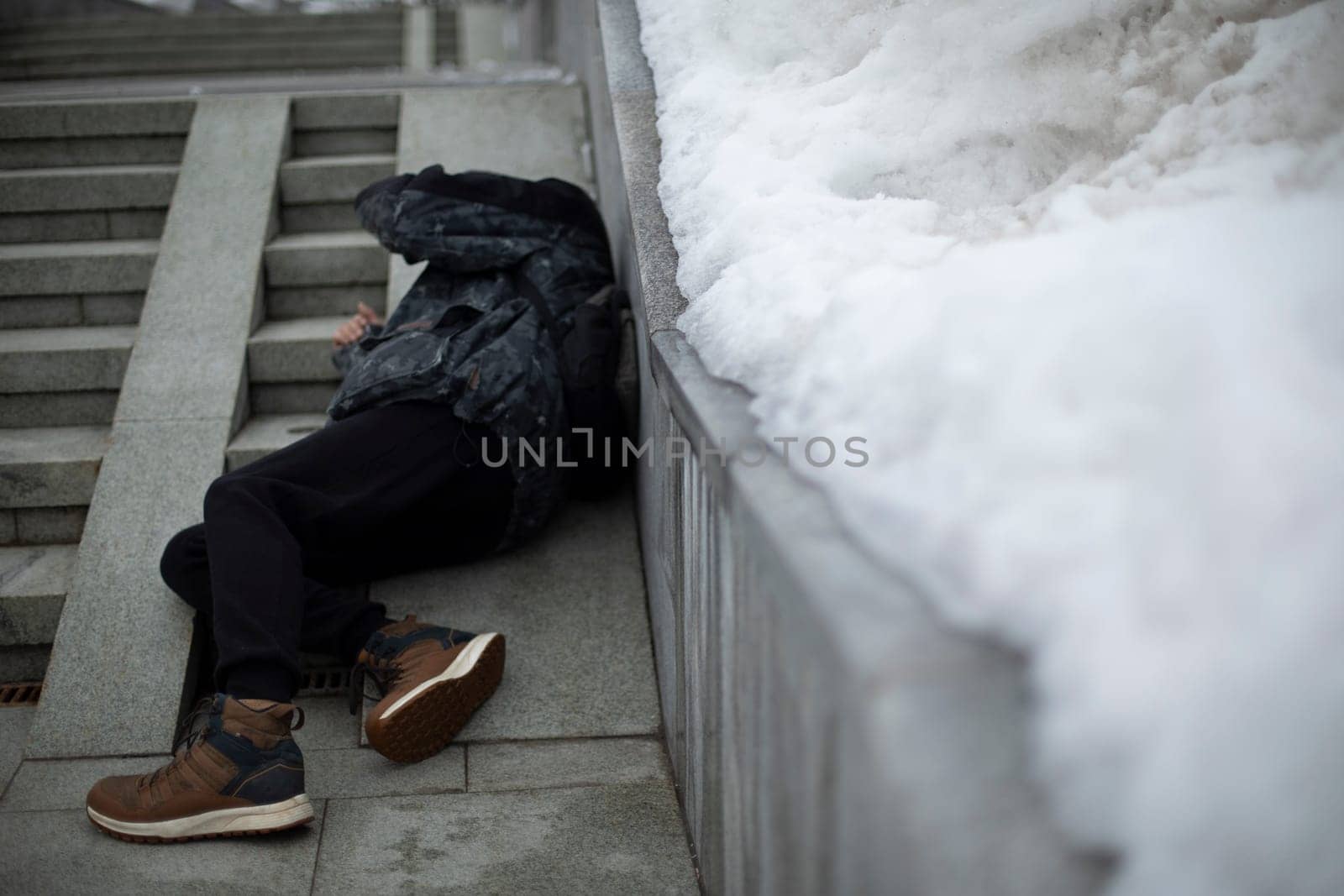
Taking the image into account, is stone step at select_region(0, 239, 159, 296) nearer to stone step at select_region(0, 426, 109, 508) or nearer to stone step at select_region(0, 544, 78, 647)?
stone step at select_region(0, 426, 109, 508)

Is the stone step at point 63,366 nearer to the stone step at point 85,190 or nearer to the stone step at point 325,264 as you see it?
the stone step at point 325,264

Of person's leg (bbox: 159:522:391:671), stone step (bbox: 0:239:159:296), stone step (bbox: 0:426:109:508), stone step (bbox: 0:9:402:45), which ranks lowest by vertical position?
person's leg (bbox: 159:522:391:671)

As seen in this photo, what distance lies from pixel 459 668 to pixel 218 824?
2.03 ft

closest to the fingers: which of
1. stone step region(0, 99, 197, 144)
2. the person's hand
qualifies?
the person's hand

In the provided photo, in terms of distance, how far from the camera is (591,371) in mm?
2924

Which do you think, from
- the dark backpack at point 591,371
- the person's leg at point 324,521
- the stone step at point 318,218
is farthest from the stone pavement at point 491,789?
the stone step at point 318,218

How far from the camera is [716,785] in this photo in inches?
73.6

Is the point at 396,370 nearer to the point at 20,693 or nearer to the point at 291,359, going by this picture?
A: the point at 291,359

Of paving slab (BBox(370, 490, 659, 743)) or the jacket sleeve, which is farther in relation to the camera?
the jacket sleeve

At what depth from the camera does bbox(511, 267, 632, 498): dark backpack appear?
2.94m

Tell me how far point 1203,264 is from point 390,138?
4.06 metres

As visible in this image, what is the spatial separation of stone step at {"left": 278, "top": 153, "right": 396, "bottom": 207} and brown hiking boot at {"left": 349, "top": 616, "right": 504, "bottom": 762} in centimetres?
221

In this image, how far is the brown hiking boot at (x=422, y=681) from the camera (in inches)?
96.6

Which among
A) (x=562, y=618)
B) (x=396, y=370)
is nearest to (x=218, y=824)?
(x=562, y=618)
